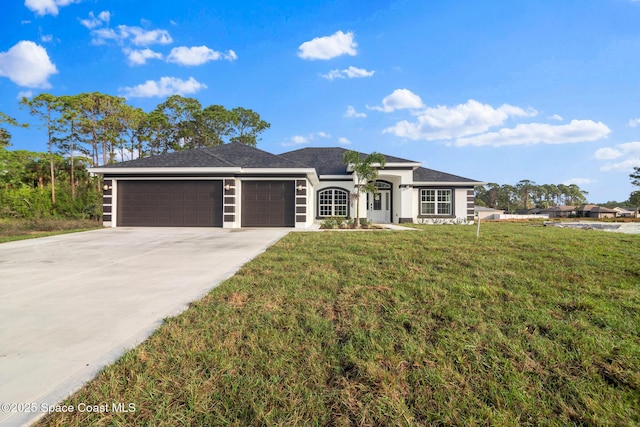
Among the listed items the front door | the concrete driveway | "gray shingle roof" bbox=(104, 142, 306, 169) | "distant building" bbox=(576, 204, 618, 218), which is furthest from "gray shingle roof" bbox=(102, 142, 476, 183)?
"distant building" bbox=(576, 204, 618, 218)

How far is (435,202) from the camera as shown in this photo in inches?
733

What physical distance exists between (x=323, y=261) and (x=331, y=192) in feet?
41.7

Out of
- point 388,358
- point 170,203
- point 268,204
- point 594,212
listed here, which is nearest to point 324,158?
point 268,204

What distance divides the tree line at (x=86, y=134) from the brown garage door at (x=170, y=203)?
8.53 meters

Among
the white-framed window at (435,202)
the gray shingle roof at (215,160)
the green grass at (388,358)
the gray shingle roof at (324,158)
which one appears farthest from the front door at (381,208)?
the green grass at (388,358)

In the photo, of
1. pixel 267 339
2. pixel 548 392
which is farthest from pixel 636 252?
pixel 267 339

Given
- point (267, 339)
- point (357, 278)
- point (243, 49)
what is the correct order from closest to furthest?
point (267, 339) < point (357, 278) < point (243, 49)

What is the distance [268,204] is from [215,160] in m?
3.63

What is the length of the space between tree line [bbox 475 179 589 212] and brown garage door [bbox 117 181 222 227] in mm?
68098

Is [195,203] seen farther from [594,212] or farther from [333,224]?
[594,212]

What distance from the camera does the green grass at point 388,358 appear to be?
162 cm

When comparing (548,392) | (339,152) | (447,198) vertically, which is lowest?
(548,392)

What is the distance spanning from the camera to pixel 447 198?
1859cm

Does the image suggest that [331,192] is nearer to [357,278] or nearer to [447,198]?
[447,198]
